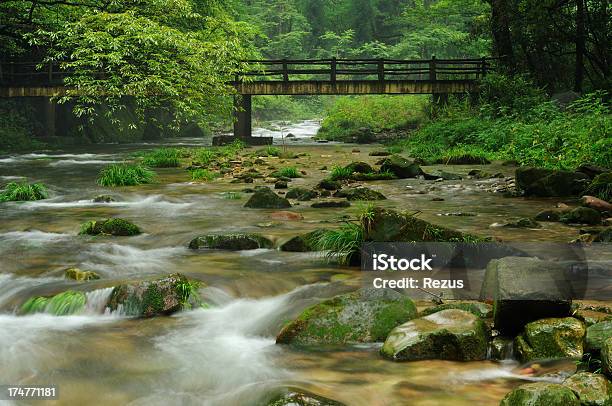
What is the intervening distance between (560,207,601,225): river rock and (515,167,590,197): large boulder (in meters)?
2.59

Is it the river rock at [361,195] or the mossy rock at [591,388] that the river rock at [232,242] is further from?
the mossy rock at [591,388]

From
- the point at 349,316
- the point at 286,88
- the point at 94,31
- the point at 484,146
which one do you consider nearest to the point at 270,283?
the point at 349,316

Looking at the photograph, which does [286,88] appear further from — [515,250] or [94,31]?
[515,250]

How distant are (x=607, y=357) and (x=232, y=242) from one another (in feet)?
16.9

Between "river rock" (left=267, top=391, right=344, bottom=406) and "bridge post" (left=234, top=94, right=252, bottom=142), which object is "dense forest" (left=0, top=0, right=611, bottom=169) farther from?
"river rock" (left=267, top=391, right=344, bottom=406)

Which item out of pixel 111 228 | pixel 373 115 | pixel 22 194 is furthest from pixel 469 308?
pixel 373 115

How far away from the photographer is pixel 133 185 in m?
14.8

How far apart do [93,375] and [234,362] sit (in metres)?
0.98

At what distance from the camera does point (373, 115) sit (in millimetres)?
38094

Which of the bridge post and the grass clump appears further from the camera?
the bridge post

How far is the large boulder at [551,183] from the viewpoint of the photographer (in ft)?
36.3

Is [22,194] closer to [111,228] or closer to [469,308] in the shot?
[111,228]

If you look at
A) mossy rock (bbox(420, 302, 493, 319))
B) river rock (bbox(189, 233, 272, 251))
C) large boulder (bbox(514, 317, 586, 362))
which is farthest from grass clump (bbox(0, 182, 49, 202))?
large boulder (bbox(514, 317, 586, 362))

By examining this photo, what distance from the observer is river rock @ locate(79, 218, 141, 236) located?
29.0 ft
